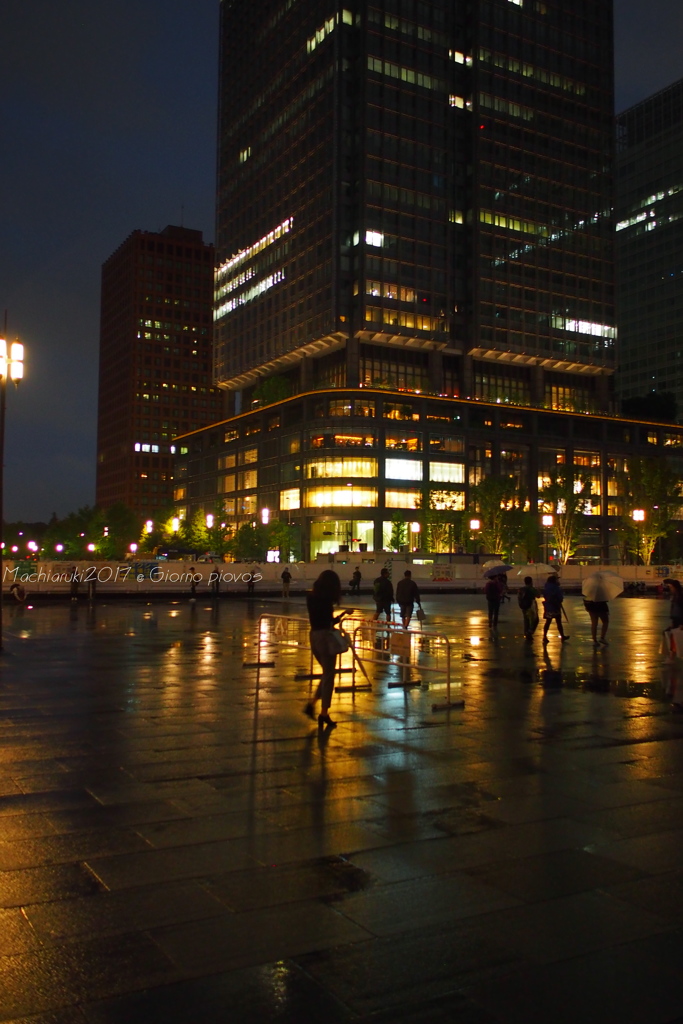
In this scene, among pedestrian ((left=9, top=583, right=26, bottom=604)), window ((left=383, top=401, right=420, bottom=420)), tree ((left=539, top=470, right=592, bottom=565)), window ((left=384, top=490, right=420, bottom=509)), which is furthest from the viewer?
window ((left=383, top=401, right=420, bottom=420))

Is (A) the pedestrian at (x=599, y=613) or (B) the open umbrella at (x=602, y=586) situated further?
(B) the open umbrella at (x=602, y=586)

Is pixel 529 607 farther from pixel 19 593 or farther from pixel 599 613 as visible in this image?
pixel 19 593

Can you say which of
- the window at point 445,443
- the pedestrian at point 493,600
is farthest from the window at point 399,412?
the pedestrian at point 493,600

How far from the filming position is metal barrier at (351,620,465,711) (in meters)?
13.1

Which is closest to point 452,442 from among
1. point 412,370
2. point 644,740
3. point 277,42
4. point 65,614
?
point 412,370

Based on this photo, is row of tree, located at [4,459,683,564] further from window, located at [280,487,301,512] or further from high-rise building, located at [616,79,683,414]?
high-rise building, located at [616,79,683,414]

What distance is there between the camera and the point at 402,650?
15.2 m

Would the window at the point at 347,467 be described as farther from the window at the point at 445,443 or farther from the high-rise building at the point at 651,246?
Result: the high-rise building at the point at 651,246

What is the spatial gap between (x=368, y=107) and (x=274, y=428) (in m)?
43.6

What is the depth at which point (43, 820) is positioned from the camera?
6.75 meters

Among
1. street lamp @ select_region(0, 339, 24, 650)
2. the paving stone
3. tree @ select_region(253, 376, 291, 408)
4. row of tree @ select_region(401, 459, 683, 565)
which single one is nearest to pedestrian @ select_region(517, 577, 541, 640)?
street lamp @ select_region(0, 339, 24, 650)

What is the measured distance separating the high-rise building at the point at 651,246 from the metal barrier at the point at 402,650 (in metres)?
165

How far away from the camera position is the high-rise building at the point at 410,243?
10588cm

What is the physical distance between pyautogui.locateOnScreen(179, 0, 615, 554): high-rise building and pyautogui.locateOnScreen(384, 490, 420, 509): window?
11.7 inches
